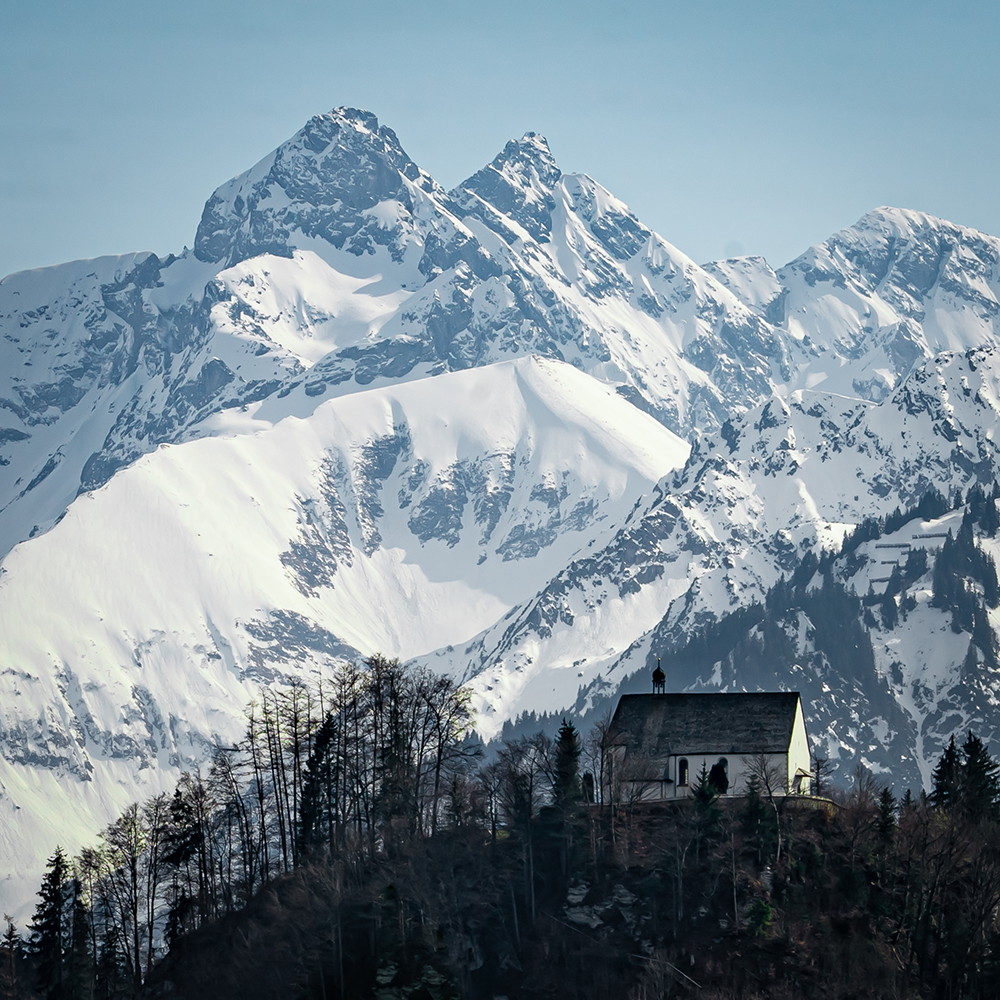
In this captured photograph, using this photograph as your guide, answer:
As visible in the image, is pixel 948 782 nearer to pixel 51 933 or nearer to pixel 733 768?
pixel 733 768

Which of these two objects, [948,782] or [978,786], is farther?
[948,782]

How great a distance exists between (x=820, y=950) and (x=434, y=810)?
28.2 metres

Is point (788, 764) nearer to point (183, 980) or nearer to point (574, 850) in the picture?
point (574, 850)

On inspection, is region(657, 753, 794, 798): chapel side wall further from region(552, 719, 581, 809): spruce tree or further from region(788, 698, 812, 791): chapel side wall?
region(552, 719, 581, 809): spruce tree

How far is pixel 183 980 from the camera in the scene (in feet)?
370

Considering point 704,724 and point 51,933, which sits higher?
point 704,724

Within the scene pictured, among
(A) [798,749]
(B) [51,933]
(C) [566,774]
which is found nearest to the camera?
(C) [566,774]

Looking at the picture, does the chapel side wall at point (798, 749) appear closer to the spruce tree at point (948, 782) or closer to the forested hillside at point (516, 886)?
the forested hillside at point (516, 886)

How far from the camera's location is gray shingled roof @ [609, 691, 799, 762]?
12244 centimetres

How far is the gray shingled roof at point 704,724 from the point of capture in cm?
12244

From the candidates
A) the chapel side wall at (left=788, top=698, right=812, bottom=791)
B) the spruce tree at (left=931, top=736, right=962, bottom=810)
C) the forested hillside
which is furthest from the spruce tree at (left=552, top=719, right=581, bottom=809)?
the spruce tree at (left=931, top=736, right=962, bottom=810)

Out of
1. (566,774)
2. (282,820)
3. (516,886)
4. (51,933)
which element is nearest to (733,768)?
(566,774)

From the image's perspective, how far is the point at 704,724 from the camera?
124 meters

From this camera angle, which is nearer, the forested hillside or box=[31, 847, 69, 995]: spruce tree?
the forested hillside
